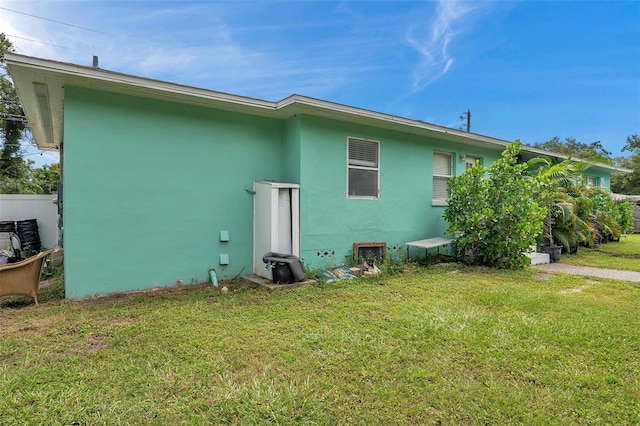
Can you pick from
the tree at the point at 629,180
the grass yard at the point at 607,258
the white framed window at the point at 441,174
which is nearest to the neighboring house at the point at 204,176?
the white framed window at the point at 441,174

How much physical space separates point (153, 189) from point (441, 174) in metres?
6.55

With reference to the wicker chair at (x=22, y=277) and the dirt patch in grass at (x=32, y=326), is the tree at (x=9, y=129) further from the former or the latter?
the dirt patch in grass at (x=32, y=326)

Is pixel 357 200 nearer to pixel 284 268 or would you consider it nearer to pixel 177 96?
pixel 284 268

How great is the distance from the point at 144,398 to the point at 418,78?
16.5 meters

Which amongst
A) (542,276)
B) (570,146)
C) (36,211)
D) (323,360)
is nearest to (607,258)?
(542,276)

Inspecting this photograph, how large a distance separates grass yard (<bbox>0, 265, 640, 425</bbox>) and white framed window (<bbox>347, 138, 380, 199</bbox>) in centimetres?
270

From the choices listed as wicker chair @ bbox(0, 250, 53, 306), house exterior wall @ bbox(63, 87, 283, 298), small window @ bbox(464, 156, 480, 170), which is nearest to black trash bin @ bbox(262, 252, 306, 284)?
house exterior wall @ bbox(63, 87, 283, 298)

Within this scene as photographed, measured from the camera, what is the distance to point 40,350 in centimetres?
286

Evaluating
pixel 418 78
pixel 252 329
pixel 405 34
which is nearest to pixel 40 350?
pixel 252 329

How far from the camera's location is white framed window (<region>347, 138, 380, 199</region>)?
659 cm

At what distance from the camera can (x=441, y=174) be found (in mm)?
8281

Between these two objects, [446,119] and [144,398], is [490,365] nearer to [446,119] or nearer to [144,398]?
[144,398]

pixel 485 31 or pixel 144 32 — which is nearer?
pixel 144 32

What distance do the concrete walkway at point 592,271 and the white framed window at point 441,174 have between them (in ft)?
8.41
